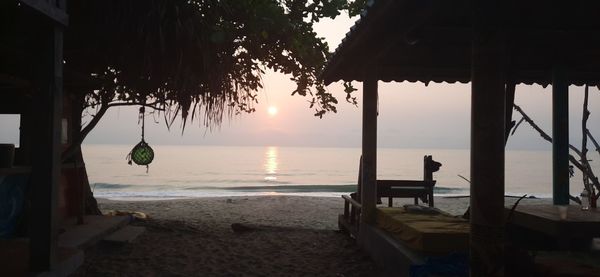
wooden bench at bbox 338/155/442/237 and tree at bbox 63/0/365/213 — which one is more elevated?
tree at bbox 63/0/365/213

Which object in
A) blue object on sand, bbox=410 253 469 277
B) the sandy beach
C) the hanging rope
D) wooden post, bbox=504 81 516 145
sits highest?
wooden post, bbox=504 81 516 145

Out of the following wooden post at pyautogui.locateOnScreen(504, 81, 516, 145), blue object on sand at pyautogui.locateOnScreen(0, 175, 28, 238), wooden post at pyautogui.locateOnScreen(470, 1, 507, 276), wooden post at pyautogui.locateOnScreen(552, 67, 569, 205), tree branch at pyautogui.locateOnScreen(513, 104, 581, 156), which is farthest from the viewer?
tree branch at pyautogui.locateOnScreen(513, 104, 581, 156)

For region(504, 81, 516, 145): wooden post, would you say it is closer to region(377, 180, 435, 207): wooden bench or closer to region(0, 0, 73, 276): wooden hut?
region(377, 180, 435, 207): wooden bench

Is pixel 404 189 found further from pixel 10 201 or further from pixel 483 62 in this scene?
pixel 10 201

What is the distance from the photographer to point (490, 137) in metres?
3.33

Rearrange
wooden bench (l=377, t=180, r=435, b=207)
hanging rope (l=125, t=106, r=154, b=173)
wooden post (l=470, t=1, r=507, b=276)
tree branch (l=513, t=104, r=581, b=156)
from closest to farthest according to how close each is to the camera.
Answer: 1. wooden post (l=470, t=1, r=507, b=276)
2. wooden bench (l=377, t=180, r=435, b=207)
3. tree branch (l=513, t=104, r=581, b=156)
4. hanging rope (l=125, t=106, r=154, b=173)

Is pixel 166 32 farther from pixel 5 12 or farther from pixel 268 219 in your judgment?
pixel 268 219

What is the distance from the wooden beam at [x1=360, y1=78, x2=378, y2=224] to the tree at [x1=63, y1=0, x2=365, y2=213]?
212 cm

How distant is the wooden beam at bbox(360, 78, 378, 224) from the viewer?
7621 millimetres

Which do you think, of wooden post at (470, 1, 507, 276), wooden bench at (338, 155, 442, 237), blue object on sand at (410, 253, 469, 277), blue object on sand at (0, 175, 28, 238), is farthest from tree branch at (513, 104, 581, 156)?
blue object on sand at (0, 175, 28, 238)

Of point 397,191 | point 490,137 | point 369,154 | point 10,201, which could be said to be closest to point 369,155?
point 369,154

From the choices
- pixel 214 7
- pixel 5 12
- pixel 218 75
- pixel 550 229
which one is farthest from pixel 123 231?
pixel 550 229

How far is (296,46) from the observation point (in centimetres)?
1118

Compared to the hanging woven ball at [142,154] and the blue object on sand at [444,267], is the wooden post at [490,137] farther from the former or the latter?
the hanging woven ball at [142,154]
